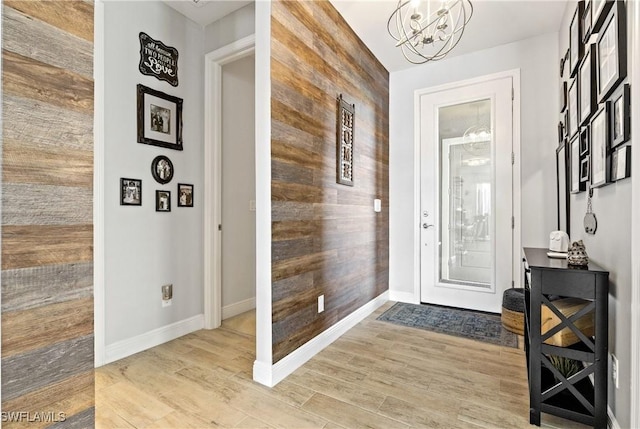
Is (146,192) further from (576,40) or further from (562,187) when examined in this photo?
(562,187)

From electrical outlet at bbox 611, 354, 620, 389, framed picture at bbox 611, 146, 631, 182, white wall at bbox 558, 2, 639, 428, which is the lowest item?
electrical outlet at bbox 611, 354, 620, 389

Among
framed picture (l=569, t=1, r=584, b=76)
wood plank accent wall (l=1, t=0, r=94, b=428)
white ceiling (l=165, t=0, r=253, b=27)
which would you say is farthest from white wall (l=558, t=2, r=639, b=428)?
white ceiling (l=165, t=0, r=253, b=27)

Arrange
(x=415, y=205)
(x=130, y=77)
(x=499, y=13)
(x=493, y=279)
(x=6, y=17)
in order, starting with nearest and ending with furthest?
(x=6, y=17) < (x=130, y=77) < (x=499, y=13) < (x=493, y=279) < (x=415, y=205)

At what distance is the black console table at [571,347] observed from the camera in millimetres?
1470

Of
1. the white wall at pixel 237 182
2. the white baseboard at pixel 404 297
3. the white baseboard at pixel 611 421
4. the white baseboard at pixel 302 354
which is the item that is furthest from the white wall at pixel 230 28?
the white baseboard at pixel 611 421

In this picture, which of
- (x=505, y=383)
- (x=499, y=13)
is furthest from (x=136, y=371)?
(x=499, y=13)

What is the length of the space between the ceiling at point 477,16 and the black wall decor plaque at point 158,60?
1.31 ft

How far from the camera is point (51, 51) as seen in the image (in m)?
0.81

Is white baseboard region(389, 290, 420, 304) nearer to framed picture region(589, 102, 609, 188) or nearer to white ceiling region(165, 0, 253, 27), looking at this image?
framed picture region(589, 102, 609, 188)

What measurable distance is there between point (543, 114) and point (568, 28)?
0.75 metres

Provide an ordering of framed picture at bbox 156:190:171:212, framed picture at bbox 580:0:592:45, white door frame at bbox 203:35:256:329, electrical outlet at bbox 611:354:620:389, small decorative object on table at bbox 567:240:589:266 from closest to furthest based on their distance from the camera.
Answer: electrical outlet at bbox 611:354:620:389 → small decorative object on table at bbox 567:240:589:266 → framed picture at bbox 580:0:592:45 → framed picture at bbox 156:190:171:212 → white door frame at bbox 203:35:256:329

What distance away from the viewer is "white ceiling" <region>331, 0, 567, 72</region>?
2.61m

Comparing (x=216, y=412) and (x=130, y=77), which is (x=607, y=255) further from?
(x=130, y=77)

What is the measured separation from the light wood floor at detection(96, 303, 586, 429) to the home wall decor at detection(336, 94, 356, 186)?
Answer: 140 centimetres
